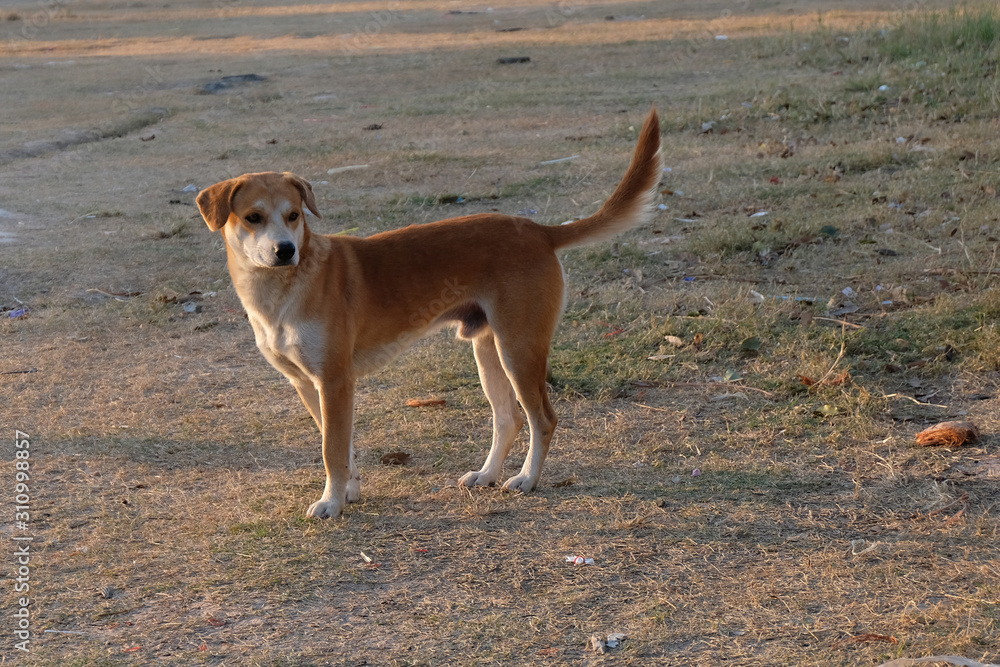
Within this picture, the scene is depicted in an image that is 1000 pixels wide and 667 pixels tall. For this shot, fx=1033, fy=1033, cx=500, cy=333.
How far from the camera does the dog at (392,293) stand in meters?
3.92

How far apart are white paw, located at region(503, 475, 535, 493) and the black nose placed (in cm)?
127

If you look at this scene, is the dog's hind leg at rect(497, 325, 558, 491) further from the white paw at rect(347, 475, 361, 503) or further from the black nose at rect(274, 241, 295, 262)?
the black nose at rect(274, 241, 295, 262)

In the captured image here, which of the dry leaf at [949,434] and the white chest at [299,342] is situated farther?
the dry leaf at [949,434]

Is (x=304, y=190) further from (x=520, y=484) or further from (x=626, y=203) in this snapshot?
(x=520, y=484)

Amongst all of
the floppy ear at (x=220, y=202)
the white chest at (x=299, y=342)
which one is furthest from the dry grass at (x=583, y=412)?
the floppy ear at (x=220, y=202)

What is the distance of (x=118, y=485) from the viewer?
14.2 feet

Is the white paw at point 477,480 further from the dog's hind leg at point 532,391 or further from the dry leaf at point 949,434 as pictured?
the dry leaf at point 949,434

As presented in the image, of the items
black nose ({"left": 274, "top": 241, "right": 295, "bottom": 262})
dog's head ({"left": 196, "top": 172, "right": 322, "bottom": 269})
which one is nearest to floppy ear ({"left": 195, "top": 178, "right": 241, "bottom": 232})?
dog's head ({"left": 196, "top": 172, "right": 322, "bottom": 269})

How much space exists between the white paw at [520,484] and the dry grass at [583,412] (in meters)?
0.06

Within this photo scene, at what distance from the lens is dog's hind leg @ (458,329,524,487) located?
4.29 m

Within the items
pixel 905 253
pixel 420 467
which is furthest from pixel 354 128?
pixel 420 467

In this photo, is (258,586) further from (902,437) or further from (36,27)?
(36,27)

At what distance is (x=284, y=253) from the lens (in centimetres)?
378

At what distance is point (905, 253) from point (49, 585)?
17.6 ft
